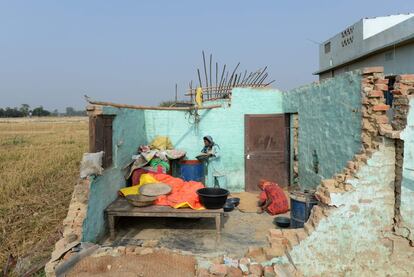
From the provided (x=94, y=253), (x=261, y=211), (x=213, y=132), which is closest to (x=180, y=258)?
(x=94, y=253)

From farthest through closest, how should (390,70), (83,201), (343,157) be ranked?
(390,70), (343,157), (83,201)

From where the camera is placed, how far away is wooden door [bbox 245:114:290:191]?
29.6ft

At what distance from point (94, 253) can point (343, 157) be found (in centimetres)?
400

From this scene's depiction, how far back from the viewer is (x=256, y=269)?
161 inches

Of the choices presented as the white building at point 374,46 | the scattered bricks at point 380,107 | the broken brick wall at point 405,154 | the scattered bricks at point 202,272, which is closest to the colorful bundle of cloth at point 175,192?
the scattered bricks at point 202,272

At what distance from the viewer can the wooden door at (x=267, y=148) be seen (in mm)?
9031

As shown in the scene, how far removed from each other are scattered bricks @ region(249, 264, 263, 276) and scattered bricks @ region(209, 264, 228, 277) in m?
0.32

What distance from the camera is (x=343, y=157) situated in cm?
538

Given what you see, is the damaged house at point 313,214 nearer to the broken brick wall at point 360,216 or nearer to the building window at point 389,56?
the broken brick wall at point 360,216

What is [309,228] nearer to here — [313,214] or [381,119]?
[313,214]

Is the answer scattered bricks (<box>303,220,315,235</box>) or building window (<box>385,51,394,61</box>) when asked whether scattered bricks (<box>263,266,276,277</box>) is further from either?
building window (<box>385,51,394,61</box>)

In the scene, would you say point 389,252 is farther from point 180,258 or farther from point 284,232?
point 180,258

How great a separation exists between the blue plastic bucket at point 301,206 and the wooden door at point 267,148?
11.2ft

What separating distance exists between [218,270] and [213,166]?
5.28m
